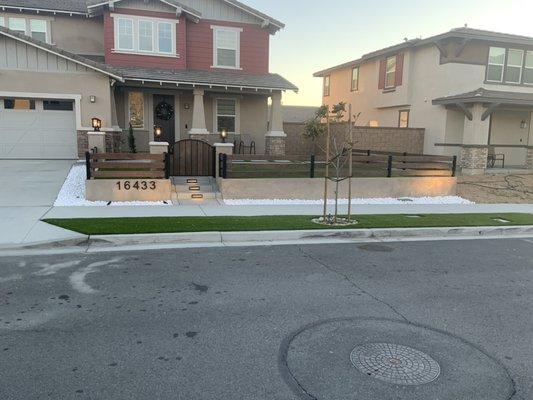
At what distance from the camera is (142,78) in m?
18.3

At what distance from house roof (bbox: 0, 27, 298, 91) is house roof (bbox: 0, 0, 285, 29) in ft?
7.25

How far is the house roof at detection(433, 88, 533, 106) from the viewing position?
67.2ft

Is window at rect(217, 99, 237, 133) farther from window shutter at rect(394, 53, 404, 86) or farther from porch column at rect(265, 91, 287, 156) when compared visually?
window shutter at rect(394, 53, 404, 86)

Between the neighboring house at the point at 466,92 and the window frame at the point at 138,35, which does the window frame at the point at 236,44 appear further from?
the neighboring house at the point at 466,92

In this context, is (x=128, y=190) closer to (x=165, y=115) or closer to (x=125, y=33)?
(x=165, y=115)

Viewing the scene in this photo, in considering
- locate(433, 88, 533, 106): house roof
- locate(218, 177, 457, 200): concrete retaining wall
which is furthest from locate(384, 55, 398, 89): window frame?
locate(218, 177, 457, 200): concrete retaining wall

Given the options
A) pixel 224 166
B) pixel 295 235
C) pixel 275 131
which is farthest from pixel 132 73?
pixel 295 235

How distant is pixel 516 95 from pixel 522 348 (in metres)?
21.1

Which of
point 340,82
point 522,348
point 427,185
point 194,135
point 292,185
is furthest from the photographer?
point 340,82

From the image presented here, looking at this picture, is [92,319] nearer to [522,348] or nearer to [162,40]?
[522,348]

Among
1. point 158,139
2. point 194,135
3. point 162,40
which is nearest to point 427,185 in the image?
point 194,135

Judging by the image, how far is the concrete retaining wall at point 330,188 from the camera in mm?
13586

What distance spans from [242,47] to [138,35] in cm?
473

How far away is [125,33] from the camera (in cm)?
1994
